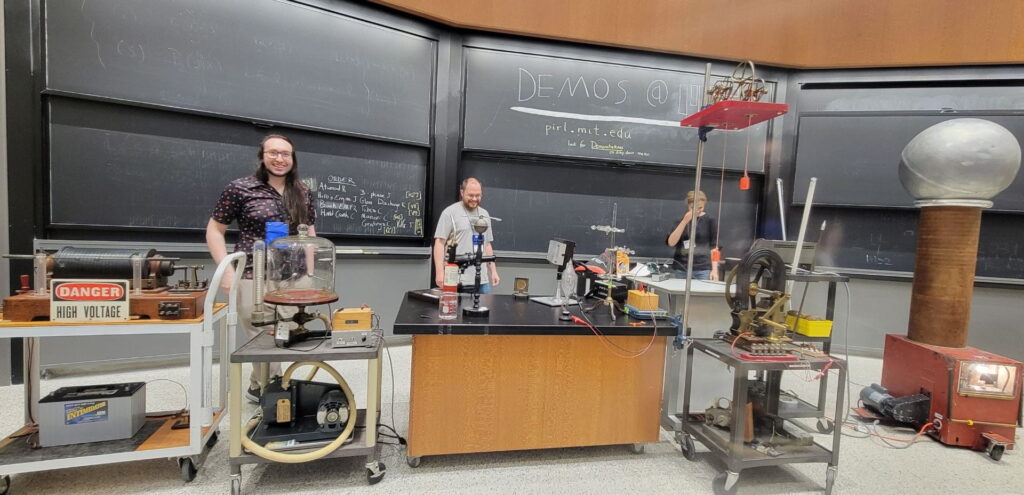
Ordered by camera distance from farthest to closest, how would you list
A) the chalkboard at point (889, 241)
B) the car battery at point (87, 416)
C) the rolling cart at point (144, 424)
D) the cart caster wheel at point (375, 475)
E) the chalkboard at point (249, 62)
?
the chalkboard at point (889, 241) < the chalkboard at point (249, 62) < the cart caster wheel at point (375, 475) < the car battery at point (87, 416) < the rolling cart at point (144, 424)

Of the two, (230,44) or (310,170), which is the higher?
(230,44)

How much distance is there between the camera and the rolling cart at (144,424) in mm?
1573

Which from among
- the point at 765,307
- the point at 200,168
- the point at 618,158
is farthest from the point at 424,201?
the point at 765,307

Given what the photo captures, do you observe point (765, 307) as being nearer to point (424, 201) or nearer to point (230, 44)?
point (424, 201)

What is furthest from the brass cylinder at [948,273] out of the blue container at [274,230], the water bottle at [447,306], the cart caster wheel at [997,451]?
the blue container at [274,230]

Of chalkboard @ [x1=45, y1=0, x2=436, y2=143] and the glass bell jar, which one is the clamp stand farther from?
chalkboard @ [x1=45, y1=0, x2=436, y2=143]

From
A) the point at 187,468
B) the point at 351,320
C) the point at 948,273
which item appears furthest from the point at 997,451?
the point at 187,468

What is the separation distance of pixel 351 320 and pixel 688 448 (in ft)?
5.87

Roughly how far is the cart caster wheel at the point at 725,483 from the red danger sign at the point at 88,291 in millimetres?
2644

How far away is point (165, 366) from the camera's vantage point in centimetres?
300

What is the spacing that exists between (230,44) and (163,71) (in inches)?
18.8

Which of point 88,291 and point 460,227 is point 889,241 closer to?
point 460,227

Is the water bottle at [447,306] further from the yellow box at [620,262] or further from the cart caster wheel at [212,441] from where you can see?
the cart caster wheel at [212,441]

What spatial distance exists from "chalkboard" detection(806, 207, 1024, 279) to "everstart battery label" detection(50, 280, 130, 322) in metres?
5.30
